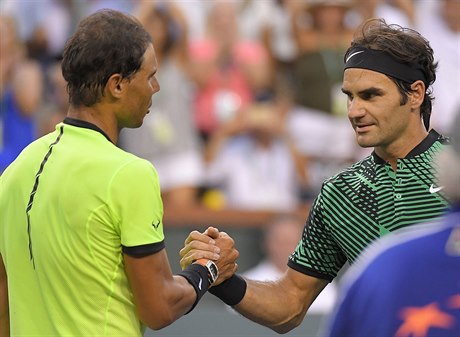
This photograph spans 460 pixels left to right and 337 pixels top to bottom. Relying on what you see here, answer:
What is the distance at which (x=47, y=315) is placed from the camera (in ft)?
10.4

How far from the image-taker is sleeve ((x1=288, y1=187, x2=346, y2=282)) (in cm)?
391

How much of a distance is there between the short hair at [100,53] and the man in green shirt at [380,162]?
77cm

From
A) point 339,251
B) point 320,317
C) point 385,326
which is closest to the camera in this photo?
point 385,326

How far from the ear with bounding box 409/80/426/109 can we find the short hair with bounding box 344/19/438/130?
0.02m

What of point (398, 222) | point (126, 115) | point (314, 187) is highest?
point (126, 115)

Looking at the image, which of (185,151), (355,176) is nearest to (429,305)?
(355,176)

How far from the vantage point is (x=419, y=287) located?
212 centimetres

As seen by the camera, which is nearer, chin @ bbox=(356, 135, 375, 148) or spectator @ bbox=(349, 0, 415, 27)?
chin @ bbox=(356, 135, 375, 148)

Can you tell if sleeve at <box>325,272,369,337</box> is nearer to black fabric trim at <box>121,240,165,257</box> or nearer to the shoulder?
black fabric trim at <box>121,240,165,257</box>

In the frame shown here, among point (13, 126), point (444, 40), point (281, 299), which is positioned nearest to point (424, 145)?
point (281, 299)

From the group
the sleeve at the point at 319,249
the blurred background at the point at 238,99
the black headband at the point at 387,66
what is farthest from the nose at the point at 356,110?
the blurred background at the point at 238,99

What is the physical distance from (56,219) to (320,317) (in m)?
4.68

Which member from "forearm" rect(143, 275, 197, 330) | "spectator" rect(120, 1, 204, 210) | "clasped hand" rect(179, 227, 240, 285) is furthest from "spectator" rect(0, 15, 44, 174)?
"forearm" rect(143, 275, 197, 330)

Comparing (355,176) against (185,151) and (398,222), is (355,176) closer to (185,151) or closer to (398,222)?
(398,222)
